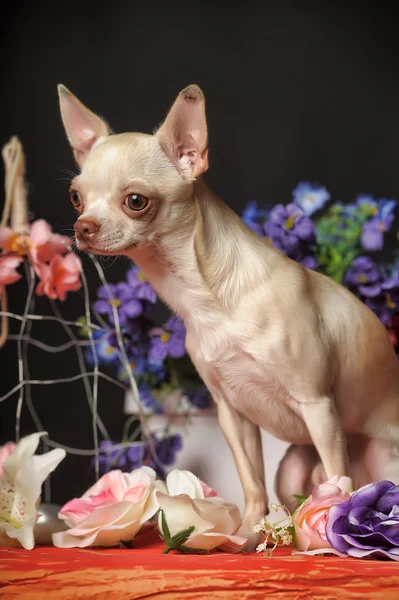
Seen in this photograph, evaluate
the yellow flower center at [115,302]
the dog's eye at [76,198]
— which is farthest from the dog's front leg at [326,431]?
the yellow flower center at [115,302]

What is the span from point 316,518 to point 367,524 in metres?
0.08

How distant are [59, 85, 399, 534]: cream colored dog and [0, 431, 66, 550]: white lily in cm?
30

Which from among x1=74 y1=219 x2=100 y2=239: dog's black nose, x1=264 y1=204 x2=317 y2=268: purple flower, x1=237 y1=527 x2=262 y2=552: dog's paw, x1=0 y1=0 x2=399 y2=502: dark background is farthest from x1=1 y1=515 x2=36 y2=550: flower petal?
x1=0 y1=0 x2=399 y2=502: dark background

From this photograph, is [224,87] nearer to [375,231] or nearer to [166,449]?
[375,231]

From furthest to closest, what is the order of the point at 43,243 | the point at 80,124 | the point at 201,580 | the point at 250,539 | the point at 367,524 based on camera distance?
the point at 43,243 < the point at 80,124 < the point at 250,539 < the point at 367,524 < the point at 201,580

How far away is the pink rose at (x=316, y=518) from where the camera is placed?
1084 mm

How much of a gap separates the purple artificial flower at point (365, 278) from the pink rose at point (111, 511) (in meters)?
0.65

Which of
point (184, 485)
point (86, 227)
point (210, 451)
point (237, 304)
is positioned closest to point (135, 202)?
point (86, 227)

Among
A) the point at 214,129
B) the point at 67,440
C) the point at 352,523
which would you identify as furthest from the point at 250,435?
the point at 214,129

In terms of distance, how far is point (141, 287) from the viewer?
1700 mm

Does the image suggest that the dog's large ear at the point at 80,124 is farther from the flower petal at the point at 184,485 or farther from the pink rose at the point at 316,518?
the pink rose at the point at 316,518

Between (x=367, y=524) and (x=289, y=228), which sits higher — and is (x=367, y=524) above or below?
below

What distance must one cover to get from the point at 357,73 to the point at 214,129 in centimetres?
48

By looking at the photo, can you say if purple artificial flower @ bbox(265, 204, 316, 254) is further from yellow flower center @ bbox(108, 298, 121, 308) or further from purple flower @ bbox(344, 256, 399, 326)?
yellow flower center @ bbox(108, 298, 121, 308)
